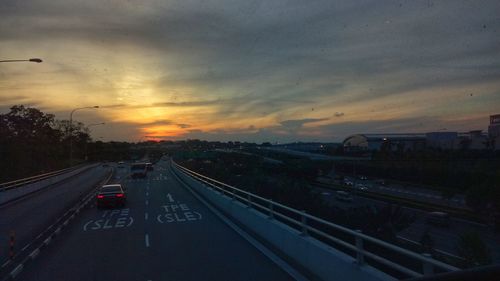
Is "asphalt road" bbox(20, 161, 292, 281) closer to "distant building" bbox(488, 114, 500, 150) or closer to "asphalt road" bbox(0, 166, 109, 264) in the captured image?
"asphalt road" bbox(0, 166, 109, 264)

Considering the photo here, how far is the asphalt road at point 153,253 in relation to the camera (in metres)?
11.7

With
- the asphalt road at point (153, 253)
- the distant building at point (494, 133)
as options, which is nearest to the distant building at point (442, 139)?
the distant building at point (494, 133)

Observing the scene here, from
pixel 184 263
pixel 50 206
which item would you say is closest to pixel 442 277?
pixel 184 263

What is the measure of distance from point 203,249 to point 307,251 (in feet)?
15.0

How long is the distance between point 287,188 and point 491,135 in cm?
4879

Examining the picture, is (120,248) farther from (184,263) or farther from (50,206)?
(50,206)

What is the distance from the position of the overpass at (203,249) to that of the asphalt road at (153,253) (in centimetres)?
2

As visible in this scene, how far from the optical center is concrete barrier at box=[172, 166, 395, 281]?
8.52m

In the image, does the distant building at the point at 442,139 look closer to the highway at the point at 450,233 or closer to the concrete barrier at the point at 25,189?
the highway at the point at 450,233

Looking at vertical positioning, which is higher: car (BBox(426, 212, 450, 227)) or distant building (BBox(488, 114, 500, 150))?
distant building (BBox(488, 114, 500, 150))

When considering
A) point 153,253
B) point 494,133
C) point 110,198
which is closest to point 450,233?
point 110,198

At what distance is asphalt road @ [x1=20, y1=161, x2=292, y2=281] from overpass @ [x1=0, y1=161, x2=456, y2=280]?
2 cm

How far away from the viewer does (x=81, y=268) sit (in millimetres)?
12648

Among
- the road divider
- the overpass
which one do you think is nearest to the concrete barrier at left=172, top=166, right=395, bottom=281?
the overpass
